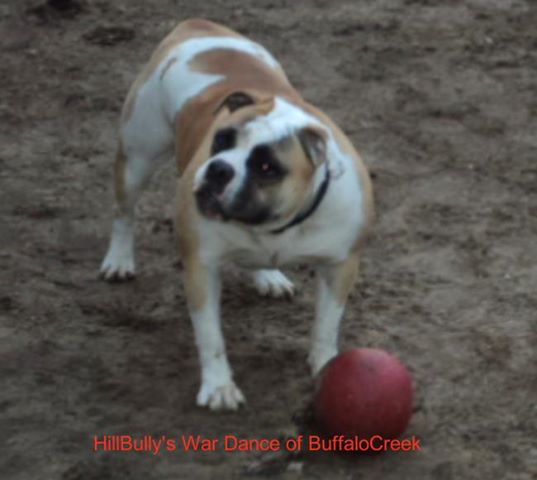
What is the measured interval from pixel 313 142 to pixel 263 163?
20cm

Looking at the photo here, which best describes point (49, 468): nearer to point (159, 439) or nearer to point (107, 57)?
point (159, 439)

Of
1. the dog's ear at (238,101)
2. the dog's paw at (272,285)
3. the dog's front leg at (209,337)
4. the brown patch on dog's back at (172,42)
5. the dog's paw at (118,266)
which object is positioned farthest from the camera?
the dog's paw at (118,266)

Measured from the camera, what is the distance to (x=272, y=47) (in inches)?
364

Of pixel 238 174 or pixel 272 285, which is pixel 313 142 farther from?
pixel 272 285

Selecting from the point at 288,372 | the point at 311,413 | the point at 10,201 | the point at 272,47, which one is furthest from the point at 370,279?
the point at 272,47

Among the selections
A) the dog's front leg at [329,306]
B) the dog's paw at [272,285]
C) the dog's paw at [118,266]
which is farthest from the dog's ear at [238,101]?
the dog's paw at [118,266]

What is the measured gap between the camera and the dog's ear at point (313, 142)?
4.98 metres

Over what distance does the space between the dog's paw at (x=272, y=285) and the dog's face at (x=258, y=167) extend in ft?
4.41

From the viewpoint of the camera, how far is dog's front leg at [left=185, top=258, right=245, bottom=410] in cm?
536

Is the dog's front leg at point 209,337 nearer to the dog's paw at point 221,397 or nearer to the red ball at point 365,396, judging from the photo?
the dog's paw at point 221,397

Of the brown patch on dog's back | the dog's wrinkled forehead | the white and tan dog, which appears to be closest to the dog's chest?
the white and tan dog

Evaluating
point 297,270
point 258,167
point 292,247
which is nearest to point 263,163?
point 258,167

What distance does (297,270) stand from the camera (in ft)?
21.9

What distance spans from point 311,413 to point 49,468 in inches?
36.0
